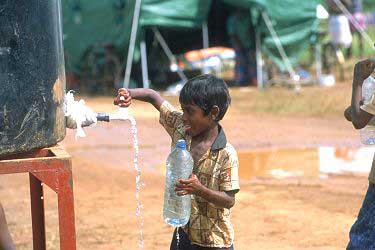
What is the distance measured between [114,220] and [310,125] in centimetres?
576

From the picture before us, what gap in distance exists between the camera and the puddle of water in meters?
8.23

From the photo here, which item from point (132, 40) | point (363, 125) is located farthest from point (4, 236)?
point (132, 40)

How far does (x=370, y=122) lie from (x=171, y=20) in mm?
12884

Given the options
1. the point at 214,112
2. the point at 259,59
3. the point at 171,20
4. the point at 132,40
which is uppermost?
the point at 214,112

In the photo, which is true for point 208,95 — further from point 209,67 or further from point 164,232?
point 209,67

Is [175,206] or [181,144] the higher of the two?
[181,144]

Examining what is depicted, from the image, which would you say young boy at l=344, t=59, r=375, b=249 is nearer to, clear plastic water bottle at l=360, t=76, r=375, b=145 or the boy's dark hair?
clear plastic water bottle at l=360, t=76, r=375, b=145

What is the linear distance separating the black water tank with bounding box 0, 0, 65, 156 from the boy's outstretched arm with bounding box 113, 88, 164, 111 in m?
0.41

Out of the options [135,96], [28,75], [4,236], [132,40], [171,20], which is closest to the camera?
[28,75]

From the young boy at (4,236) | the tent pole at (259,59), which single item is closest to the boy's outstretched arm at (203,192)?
the young boy at (4,236)

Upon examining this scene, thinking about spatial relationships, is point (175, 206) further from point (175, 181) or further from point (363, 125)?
point (363, 125)

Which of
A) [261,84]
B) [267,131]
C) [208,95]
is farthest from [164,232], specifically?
[261,84]

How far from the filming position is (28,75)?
330 cm

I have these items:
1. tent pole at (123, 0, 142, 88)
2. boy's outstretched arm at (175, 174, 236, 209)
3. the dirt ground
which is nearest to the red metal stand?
boy's outstretched arm at (175, 174, 236, 209)
